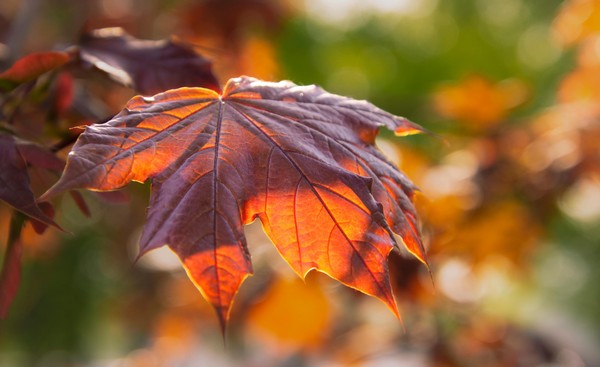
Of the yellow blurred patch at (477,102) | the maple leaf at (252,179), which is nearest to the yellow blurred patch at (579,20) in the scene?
the yellow blurred patch at (477,102)

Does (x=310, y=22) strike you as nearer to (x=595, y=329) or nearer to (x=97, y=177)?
(x=595, y=329)

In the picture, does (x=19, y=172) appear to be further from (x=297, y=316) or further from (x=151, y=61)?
(x=297, y=316)

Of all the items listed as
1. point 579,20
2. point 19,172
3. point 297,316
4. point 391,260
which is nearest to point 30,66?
point 19,172

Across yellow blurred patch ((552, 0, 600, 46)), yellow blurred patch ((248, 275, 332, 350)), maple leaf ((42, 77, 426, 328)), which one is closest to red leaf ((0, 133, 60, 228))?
maple leaf ((42, 77, 426, 328))

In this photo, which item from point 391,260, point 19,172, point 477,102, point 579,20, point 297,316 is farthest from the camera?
point 297,316

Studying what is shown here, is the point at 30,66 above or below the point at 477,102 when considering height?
above

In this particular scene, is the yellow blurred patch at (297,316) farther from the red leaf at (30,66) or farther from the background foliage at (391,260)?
the red leaf at (30,66)

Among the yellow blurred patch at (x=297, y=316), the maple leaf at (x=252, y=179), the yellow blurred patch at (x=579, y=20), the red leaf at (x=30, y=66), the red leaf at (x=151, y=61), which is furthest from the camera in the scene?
the yellow blurred patch at (x=297, y=316)
